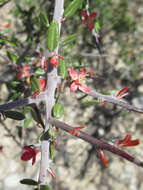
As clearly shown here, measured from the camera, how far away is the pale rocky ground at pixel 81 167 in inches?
127

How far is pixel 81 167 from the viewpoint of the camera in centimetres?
343

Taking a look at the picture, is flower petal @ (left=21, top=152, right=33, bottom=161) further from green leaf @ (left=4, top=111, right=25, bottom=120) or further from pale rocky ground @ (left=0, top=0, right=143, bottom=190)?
pale rocky ground @ (left=0, top=0, right=143, bottom=190)

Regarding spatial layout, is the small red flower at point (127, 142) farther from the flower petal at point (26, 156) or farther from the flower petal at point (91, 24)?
the flower petal at point (91, 24)

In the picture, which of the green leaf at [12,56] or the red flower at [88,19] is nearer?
the red flower at [88,19]

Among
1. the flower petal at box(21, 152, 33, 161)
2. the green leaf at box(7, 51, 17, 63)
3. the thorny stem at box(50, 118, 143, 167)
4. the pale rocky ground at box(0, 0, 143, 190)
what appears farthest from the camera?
the pale rocky ground at box(0, 0, 143, 190)

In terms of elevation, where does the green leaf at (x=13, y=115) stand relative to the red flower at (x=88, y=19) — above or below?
below

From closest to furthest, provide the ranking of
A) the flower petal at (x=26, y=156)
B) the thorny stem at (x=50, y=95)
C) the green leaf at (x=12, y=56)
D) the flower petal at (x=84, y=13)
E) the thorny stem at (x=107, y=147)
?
the thorny stem at (x=107, y=147) < the thorny stem at (x=50, y=95) < the flower petal at (x=26, y=156) < the flower petal at (x=84, y=13) < the green leaf at (x=12, y=56)

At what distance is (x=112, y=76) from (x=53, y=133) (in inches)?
130

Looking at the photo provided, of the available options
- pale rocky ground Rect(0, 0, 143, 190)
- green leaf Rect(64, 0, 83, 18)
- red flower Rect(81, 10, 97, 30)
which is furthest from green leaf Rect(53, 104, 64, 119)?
pale rocky ground Rect(0, 0, 143, 190)

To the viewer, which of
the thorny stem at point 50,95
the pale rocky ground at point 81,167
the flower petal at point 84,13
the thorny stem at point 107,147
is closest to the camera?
the thorny stem at point 107,147

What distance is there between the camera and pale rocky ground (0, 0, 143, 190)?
322cm

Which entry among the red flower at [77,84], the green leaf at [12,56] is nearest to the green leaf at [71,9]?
the red flower at [77,84]

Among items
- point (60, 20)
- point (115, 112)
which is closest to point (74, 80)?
point (60, 20)

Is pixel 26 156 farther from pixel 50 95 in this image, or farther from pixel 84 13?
pixel 84 13
